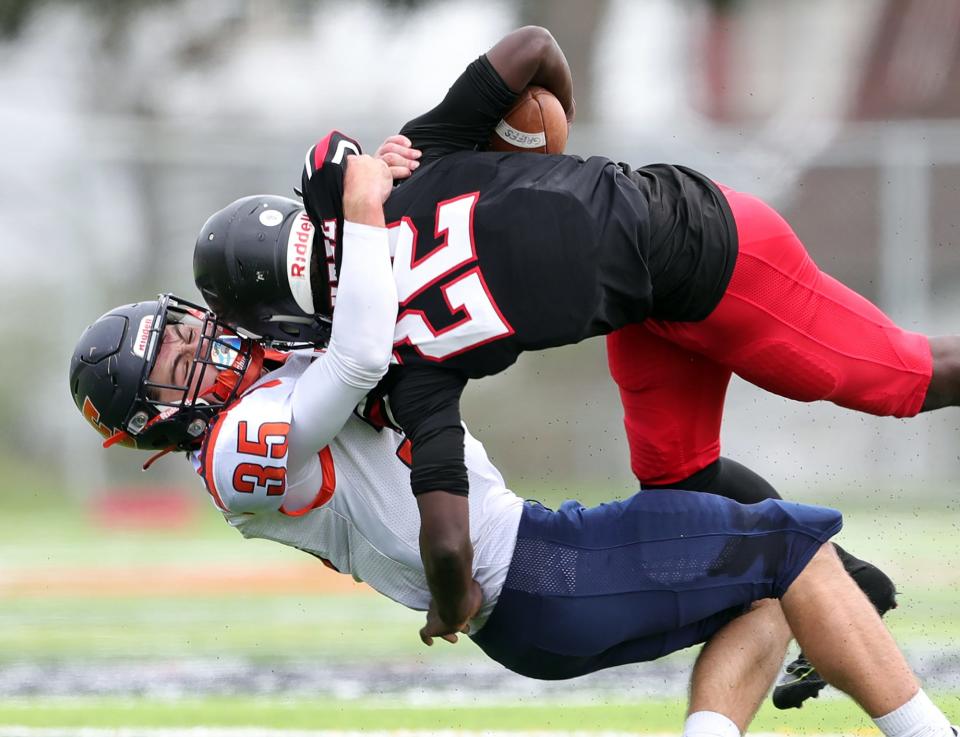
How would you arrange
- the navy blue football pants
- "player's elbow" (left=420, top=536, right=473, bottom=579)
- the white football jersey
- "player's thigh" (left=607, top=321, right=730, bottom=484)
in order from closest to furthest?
1. "player's elbow" (left=420, top=536, right=473, bottom=579)
2. the white football jersey
3. the navy blue football pants
4. "player's thigh" (left=607, top=321, right=730, bottom=484)

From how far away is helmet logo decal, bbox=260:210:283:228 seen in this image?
2.94 m

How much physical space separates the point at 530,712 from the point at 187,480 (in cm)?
622

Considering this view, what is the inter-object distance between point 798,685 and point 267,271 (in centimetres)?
169

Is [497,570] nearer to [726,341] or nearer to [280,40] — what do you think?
[726,341]

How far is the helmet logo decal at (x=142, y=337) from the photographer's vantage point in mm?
2969

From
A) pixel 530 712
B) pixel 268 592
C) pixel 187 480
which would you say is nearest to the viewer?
pixel 530 712

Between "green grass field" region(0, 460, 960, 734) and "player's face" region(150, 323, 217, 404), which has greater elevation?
"player's face" region(150, 323, 217, 404)

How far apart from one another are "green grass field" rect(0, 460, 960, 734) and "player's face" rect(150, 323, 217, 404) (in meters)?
1.63

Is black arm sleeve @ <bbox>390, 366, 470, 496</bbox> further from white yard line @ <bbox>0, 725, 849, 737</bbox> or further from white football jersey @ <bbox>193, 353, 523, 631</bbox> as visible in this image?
white yard line @ <bbox>0, 725, 849, 737</bbox>

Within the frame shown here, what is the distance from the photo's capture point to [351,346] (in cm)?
269

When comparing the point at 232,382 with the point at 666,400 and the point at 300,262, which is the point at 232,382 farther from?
the point at 666,400

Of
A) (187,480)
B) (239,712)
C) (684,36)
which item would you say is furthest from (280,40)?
(239,712)

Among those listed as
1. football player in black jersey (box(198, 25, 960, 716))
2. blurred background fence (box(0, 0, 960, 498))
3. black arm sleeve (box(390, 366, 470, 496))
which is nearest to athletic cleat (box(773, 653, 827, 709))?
football player in black jersey (box(198, 25, 960, 716))

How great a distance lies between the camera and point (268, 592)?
7.71 m
